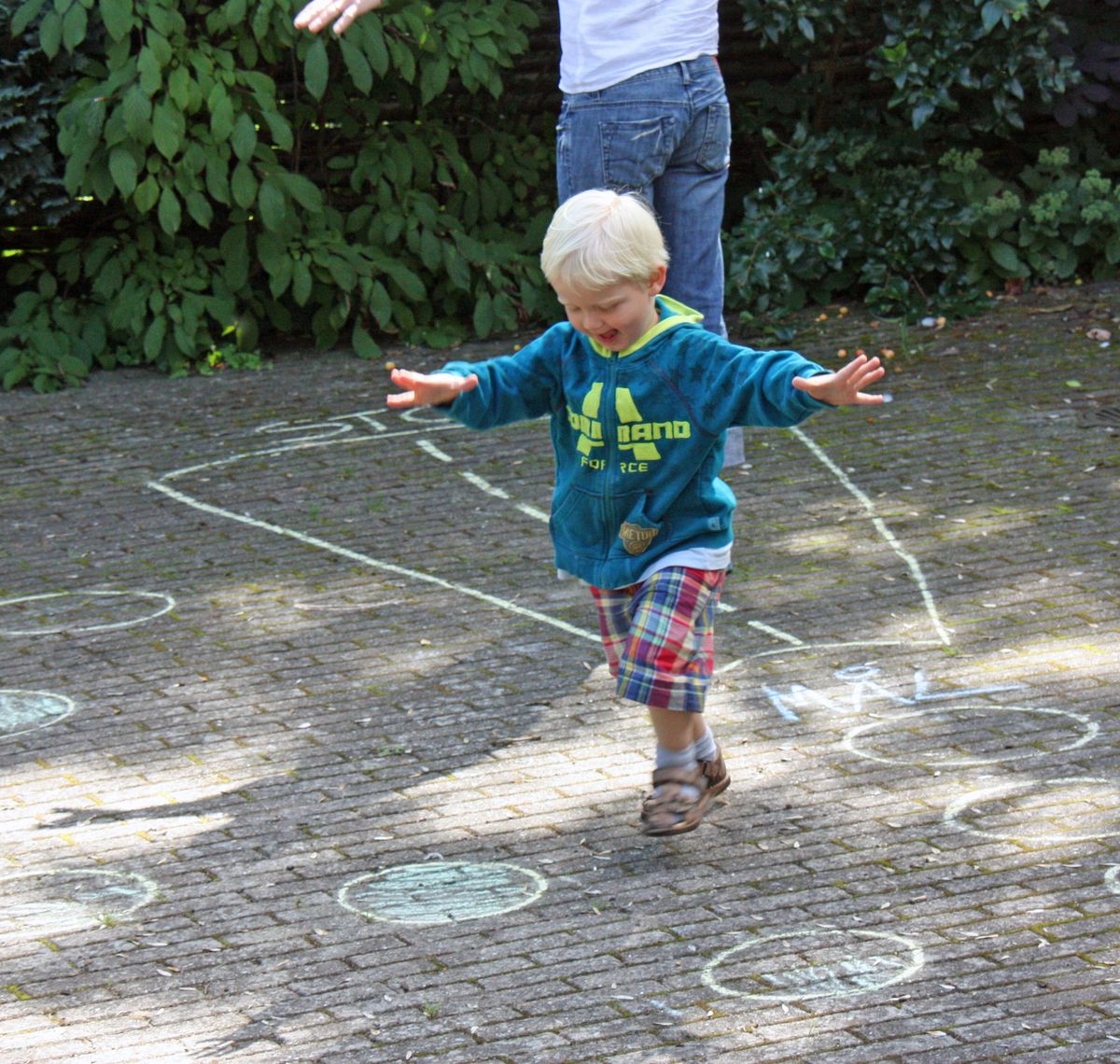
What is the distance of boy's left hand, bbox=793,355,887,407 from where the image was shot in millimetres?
3275

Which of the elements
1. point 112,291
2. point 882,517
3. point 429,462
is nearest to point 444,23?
point 112,291

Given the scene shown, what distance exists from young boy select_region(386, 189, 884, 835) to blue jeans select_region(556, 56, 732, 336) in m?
1.49

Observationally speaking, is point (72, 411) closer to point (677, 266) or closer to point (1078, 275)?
point (677, 266)

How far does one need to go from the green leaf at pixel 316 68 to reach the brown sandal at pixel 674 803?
4780 millimetres

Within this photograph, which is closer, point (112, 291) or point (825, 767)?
point (825, 767)

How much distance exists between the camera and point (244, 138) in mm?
7672

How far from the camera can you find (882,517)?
567cm

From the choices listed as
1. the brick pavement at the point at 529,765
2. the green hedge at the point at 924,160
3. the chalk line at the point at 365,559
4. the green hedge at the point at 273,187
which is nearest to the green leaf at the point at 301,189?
the green hedge at the point at 273,187

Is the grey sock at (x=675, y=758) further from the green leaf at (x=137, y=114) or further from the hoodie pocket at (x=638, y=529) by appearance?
the green leaf at (x=137, y=114)

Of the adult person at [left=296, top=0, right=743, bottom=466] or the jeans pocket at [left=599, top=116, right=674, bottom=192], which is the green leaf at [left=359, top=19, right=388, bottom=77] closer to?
the adult person at [left=296, top=0, right=743, bottom=466]

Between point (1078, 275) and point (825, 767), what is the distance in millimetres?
5447

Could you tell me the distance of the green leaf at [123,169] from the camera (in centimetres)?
748

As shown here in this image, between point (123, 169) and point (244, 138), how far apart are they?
553mm

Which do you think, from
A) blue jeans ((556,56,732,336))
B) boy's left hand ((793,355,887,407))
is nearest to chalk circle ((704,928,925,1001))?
boy's left hand ((793,355,887,407))
